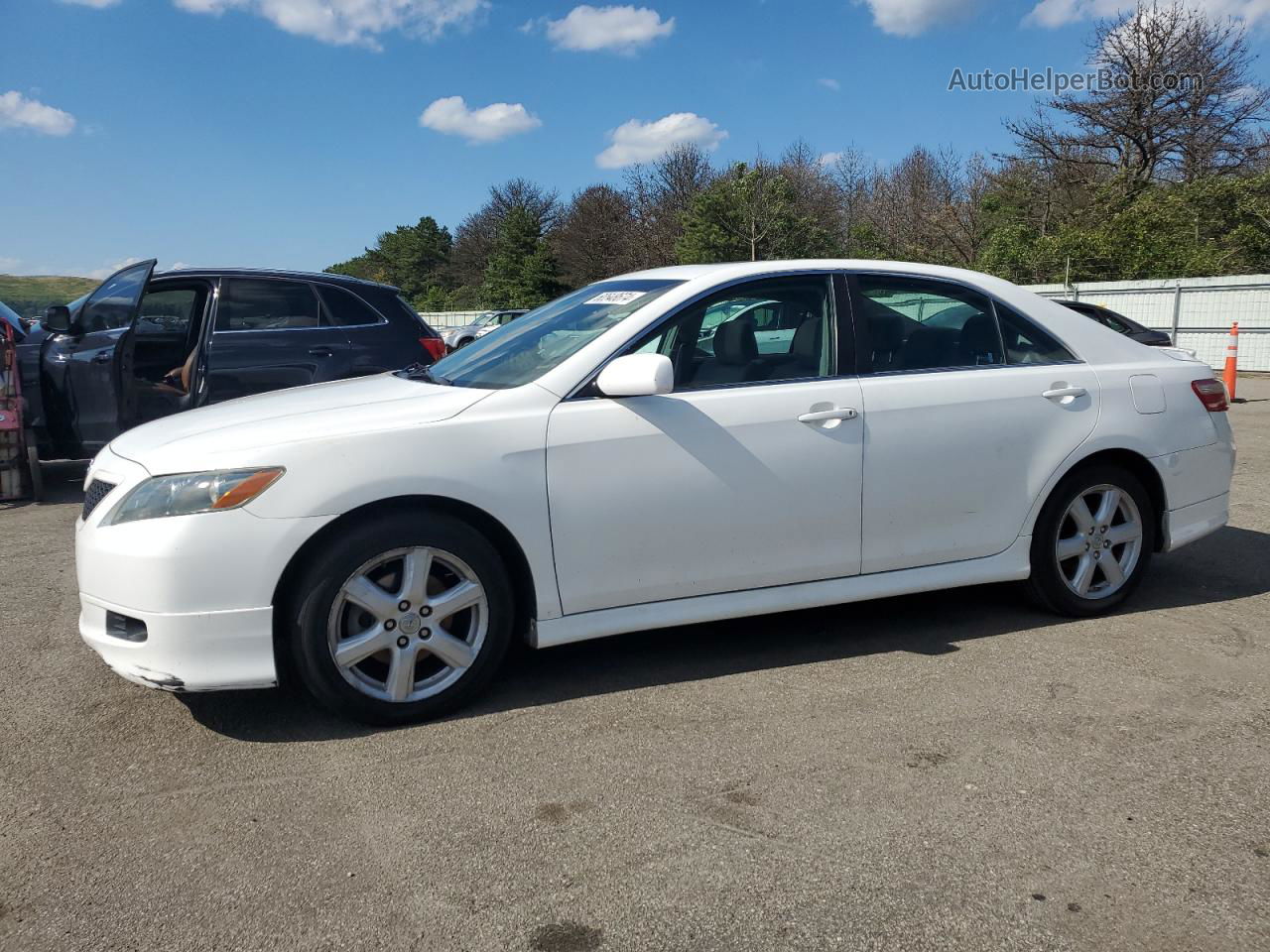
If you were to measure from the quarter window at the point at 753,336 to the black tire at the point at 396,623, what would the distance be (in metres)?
1.02

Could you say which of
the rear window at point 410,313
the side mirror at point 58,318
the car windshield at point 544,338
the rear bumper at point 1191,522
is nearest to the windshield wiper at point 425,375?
the car windshield at point 544,338

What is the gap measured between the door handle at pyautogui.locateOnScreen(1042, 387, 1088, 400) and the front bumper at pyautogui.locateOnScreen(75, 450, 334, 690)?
3.05m

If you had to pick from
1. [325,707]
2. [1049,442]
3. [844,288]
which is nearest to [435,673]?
[325,707]

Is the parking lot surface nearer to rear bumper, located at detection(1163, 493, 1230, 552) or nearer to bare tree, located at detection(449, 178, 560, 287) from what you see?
rear bumper, located at detection(1163, 493, 1230, 552)

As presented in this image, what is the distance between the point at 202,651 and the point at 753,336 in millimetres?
2344

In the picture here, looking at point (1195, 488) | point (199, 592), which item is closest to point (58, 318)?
point (199, 592)

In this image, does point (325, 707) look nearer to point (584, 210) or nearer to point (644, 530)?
point (644, 530)

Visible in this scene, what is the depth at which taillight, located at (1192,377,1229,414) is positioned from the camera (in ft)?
15.9

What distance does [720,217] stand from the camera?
39594mm

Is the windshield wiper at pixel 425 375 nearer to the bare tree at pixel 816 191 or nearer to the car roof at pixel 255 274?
the car roof at pixel 255 274

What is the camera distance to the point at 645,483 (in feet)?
12.4

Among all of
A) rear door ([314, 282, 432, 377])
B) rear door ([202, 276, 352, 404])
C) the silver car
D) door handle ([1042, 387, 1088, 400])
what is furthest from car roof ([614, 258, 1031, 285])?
the silver car

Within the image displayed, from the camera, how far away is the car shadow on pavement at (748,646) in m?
3.75

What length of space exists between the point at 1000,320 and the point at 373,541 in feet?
9.51
